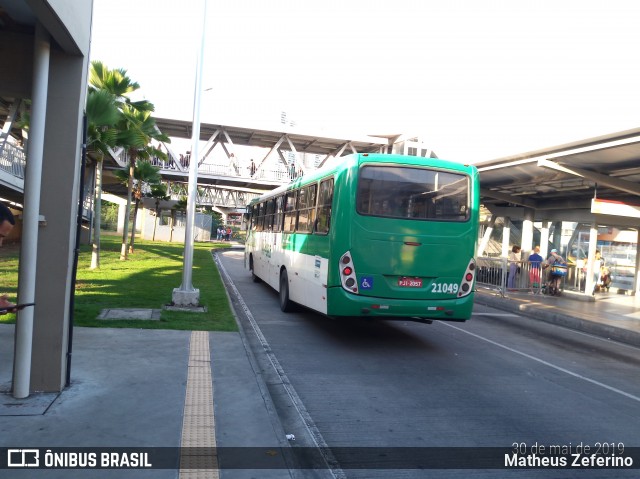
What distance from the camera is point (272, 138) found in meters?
35.1

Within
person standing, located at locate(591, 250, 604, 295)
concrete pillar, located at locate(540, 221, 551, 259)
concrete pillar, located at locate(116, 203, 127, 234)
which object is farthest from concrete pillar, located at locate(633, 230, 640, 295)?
concrete pillar, located at locate(116, 203, 127, 234)

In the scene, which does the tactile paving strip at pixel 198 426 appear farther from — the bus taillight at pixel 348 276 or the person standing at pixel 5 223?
the bus taillight at pixel 348 276

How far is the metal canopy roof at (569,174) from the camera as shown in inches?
547

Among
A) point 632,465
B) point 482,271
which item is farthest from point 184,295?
point 482,271

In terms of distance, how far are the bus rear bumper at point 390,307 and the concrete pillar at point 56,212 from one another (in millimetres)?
4203

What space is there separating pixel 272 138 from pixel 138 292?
2364 cm

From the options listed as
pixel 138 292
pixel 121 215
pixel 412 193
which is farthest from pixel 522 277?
pixel 121 215

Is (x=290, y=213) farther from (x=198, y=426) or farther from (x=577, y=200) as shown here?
(x=577, y=200)

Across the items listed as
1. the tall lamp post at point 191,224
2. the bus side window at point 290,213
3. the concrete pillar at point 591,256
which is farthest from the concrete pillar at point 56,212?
the concrete pillar at point 591,256

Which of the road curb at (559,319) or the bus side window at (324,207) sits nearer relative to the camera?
the bus side window at (324,207)

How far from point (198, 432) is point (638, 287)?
2059 centimetres

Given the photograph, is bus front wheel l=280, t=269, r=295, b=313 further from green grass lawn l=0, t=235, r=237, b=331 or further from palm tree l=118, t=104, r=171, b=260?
palm tree l=118, t=104, r=171, b=260

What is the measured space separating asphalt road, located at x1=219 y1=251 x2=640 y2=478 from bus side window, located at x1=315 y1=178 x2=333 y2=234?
1.94 m

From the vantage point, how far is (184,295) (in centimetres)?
1116
